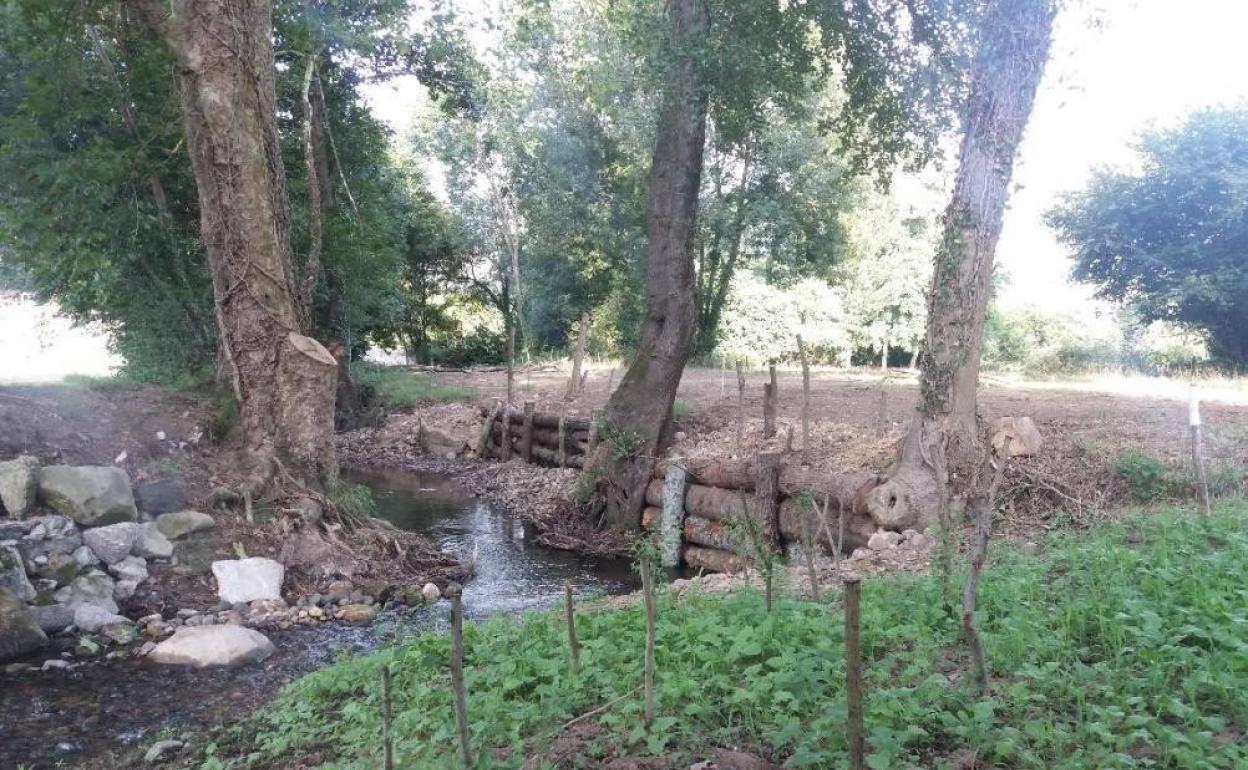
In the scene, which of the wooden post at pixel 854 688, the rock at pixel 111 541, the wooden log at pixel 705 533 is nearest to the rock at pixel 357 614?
the rock at pixel 111 541

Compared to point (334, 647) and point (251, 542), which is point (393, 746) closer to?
point (334, 647)

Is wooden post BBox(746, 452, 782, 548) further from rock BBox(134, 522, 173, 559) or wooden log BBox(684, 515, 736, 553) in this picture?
rock BBox(134, 522, 173, 559)

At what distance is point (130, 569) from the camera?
7035 millimetres

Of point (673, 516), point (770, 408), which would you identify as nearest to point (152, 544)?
point (673, 516)

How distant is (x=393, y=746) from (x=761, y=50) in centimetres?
973

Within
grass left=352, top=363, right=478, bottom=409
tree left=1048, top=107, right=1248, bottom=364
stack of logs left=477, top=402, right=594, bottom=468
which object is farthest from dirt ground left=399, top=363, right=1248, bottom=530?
tree left=1048, top=107, right=1248, bottom=364

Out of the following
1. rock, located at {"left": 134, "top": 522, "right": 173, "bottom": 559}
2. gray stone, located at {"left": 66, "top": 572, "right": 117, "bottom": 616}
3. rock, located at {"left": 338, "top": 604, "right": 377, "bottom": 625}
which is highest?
rock, located at {"left": 134, "top": 522, "right": 173, "bottom": 559}

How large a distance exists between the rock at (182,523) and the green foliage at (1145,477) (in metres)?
8.23

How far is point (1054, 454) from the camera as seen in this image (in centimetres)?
832

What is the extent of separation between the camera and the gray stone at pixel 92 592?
6516 mm

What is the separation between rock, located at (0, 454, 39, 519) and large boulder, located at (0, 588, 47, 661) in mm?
871

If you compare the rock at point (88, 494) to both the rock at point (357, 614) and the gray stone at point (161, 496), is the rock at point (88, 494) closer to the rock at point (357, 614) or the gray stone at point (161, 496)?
the gray stone at point (161, 496)

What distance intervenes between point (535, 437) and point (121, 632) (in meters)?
9.60

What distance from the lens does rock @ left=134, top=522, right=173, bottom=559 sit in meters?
7.29
